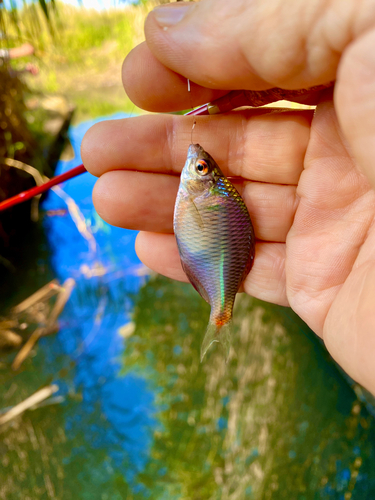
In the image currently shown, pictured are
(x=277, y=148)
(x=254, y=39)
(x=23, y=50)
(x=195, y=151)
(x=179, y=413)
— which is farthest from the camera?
(x=23, y=50)

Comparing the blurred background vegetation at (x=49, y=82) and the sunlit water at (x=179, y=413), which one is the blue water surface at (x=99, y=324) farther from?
the blurred background vegetation at (x=49, y=82)

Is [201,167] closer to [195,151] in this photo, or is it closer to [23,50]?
[195,151]

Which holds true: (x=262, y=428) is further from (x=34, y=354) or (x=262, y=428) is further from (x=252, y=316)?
(x=34, y=354)

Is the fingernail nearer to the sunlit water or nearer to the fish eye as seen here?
the fish eye

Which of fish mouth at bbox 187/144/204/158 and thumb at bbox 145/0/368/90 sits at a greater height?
thumb at bbox 145/0/368/90

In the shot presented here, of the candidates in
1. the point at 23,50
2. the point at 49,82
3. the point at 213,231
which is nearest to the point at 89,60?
the point at 49,82

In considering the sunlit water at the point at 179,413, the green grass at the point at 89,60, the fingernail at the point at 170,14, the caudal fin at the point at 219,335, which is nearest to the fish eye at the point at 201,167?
the fingernail at the point at 170,14

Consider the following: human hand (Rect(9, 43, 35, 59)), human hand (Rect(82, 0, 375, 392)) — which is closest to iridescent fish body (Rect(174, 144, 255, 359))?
human hand (Rect(82, 0, 375, 392))
